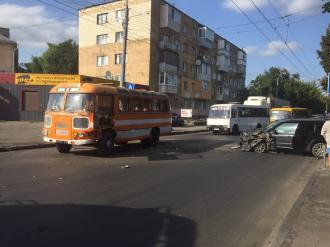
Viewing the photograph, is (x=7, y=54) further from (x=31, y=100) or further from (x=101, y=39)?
(x=31, y=100)

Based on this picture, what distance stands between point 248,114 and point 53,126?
69.1ft

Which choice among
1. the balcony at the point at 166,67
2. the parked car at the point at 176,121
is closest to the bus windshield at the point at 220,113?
the parked car at the point at 176,121

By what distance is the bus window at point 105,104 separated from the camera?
15273 millimetres

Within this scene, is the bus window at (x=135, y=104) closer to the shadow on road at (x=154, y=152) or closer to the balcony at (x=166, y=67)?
the shadow on road at (x=154, y=152)

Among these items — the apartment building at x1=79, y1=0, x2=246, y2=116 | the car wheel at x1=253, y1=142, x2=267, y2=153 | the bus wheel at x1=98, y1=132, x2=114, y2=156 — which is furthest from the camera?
the apartment building at x1=79, y1=0, x2=246, y2=116

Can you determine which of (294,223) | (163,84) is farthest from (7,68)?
(294,223)

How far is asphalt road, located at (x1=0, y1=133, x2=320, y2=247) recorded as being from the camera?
595 cm

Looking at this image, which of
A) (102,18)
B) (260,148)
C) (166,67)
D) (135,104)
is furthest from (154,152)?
(102,18)

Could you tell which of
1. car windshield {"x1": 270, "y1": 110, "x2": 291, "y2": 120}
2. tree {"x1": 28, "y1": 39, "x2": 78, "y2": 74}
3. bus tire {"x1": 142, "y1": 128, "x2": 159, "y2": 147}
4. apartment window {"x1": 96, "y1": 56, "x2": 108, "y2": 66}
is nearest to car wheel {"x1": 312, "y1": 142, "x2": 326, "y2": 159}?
bus tire {"x1": 142, "y1": 128, "x2": 159, "y2": 147}

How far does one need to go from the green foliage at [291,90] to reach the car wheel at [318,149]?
273 ft

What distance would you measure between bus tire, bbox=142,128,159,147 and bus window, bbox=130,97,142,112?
1725mm

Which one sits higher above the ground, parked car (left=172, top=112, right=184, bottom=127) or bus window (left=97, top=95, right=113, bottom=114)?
bus window (left=97, top=95, right=113, bottom=114)

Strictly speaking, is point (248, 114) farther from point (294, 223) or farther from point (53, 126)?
point (294, 223)

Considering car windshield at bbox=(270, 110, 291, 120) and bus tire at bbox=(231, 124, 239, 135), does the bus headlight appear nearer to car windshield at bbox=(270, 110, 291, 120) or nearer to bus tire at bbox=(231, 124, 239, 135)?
bus tire at bbox=(231, 124, 239, 135)
